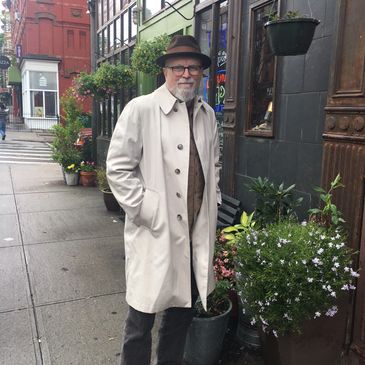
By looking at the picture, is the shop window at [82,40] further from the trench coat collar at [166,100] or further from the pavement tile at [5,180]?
the trench coat collar at [166,100]

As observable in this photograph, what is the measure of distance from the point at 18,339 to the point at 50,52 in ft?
97.1

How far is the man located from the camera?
2256 mm

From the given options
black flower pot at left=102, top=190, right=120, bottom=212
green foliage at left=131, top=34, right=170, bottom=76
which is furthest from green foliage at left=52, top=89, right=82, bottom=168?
green foliage at left=131, top=34, right=170, bottom=76

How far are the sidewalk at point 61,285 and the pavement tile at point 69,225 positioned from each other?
13 mm

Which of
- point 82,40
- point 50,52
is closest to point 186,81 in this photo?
point 50,52

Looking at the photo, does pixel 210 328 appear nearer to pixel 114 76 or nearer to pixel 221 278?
pixel 221 278

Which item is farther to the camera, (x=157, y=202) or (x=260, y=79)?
(x=260, y=79)

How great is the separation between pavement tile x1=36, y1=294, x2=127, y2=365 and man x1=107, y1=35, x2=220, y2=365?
2.24 ft

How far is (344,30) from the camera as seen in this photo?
278cm

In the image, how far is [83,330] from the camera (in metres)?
3.25

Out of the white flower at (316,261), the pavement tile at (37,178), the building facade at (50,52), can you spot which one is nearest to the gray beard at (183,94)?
the white flower at (316,261)

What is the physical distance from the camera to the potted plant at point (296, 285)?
89.3 inches

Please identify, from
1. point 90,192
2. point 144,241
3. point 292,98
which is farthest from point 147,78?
point 144,241

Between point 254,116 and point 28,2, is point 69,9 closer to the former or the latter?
point 28,2
